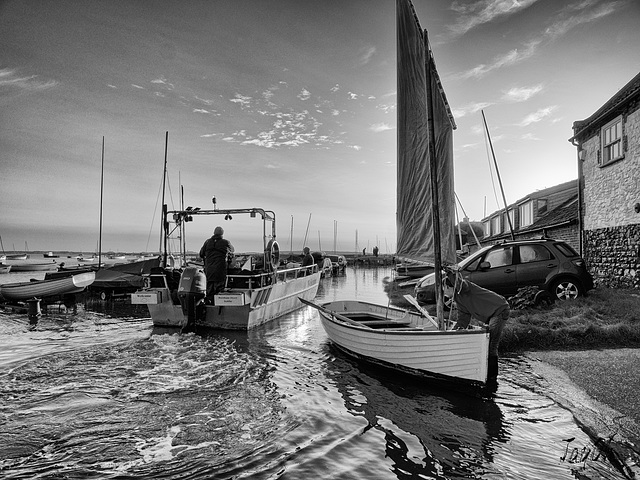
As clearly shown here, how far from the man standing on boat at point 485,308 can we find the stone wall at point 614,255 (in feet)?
31.1

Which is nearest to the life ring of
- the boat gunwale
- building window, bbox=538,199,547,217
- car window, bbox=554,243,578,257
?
the boat gunwale

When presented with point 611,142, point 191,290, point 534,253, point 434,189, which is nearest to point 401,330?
point 434,189

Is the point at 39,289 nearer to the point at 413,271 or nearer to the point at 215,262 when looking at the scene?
the point at 215,262

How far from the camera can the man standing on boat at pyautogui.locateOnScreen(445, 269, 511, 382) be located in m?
6.77

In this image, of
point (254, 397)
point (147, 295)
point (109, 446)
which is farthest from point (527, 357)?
point (147, 295)

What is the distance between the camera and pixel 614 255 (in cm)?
1434

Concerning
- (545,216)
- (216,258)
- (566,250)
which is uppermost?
(545,216)

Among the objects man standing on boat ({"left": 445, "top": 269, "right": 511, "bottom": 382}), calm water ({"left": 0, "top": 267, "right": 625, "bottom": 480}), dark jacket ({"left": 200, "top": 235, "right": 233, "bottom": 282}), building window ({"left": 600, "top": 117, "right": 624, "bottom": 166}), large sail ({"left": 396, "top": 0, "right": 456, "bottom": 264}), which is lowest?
calm water ({"left": 0, "top": 267, "right": 625, "bottom": 480})

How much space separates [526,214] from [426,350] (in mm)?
22613

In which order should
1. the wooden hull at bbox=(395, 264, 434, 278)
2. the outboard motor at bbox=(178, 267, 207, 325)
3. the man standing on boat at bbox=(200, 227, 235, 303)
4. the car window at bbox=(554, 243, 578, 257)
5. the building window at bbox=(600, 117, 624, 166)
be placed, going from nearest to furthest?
the car window at bbox=(554, 243, 578, 257), the outboard motor at bbox=(178, 267, 207, 325), the man standing on boat at bbox=(200, 227, 235, 303), the building window at bbox=(600, 117, 624, 166), the wooden hull at bbox=(395, 264, 434, 278)

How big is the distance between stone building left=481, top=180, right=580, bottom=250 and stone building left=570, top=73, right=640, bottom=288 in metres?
1.30

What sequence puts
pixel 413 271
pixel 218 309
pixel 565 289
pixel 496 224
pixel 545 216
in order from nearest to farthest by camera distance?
pixel 565 289 < pixel 218 309 < pixel 545 216 < pixel 413 271 < pixel 496 224

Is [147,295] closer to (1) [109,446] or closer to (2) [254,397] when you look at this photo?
(2) [254,397]

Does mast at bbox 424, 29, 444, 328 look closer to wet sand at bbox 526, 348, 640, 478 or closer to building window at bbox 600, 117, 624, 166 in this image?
wet sand at bbox 526, 348, 640, 478
